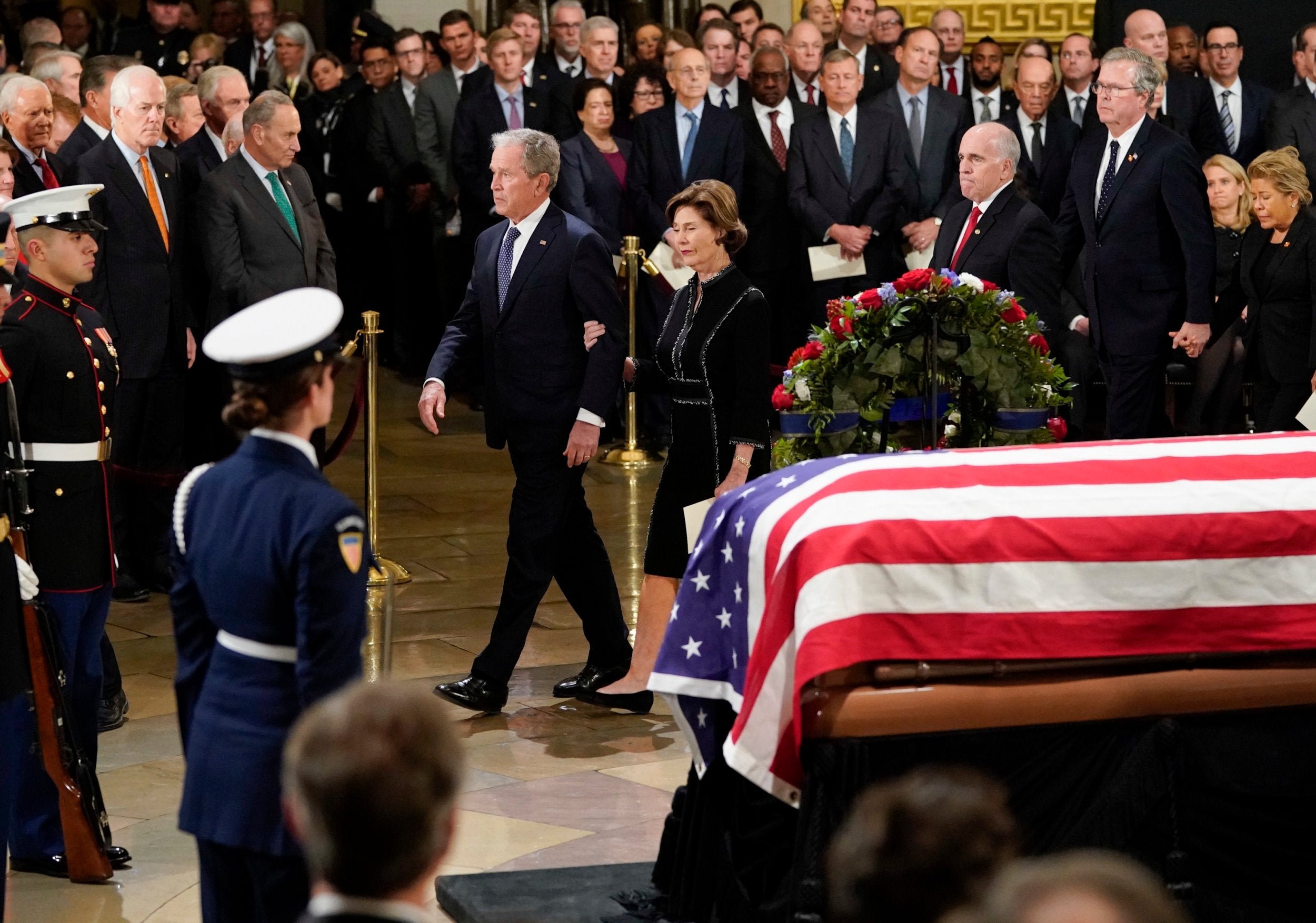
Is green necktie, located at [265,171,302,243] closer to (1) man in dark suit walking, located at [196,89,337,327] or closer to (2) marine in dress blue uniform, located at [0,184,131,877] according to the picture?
(1) man in dark suit walking, located at [196,89,337,327]

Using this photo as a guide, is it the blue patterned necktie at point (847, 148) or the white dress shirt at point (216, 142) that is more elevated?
the white dress shirt at point (216, 142)

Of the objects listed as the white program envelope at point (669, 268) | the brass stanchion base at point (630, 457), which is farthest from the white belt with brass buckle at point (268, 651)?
the brass stanchion base at point (630, 457)

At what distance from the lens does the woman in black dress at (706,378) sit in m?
5.11

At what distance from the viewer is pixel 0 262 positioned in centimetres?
404

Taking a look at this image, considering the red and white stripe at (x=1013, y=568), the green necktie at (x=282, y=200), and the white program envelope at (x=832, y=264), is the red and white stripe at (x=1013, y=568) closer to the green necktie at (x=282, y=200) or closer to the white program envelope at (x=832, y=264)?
the green necktie at (x=282, y=200)

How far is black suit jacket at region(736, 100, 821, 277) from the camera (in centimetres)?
923

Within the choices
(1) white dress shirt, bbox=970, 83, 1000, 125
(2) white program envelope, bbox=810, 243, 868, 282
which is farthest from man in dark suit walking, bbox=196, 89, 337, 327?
(1) white dress shirt, bbox=970, 83, 1000, 125

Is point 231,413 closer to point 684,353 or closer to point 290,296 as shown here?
point 290,296

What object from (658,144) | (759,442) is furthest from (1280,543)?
(658,144)

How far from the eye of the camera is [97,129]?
7.25 metres

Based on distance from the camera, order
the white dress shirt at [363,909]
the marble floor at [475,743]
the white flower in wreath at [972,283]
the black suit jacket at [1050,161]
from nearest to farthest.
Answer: the white dress shirt at [363,909]
the marble floor at [475,743]
the white flower in wreath at [972,283]
the black suit jacket at [1050,161]

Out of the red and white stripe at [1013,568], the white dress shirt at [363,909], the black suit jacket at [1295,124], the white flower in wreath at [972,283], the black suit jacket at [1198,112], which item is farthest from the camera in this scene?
the black suit jacket at [1198,112]

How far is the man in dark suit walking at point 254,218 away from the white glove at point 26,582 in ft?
10.1

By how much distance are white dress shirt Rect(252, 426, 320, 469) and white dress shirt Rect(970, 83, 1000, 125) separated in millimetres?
8147
